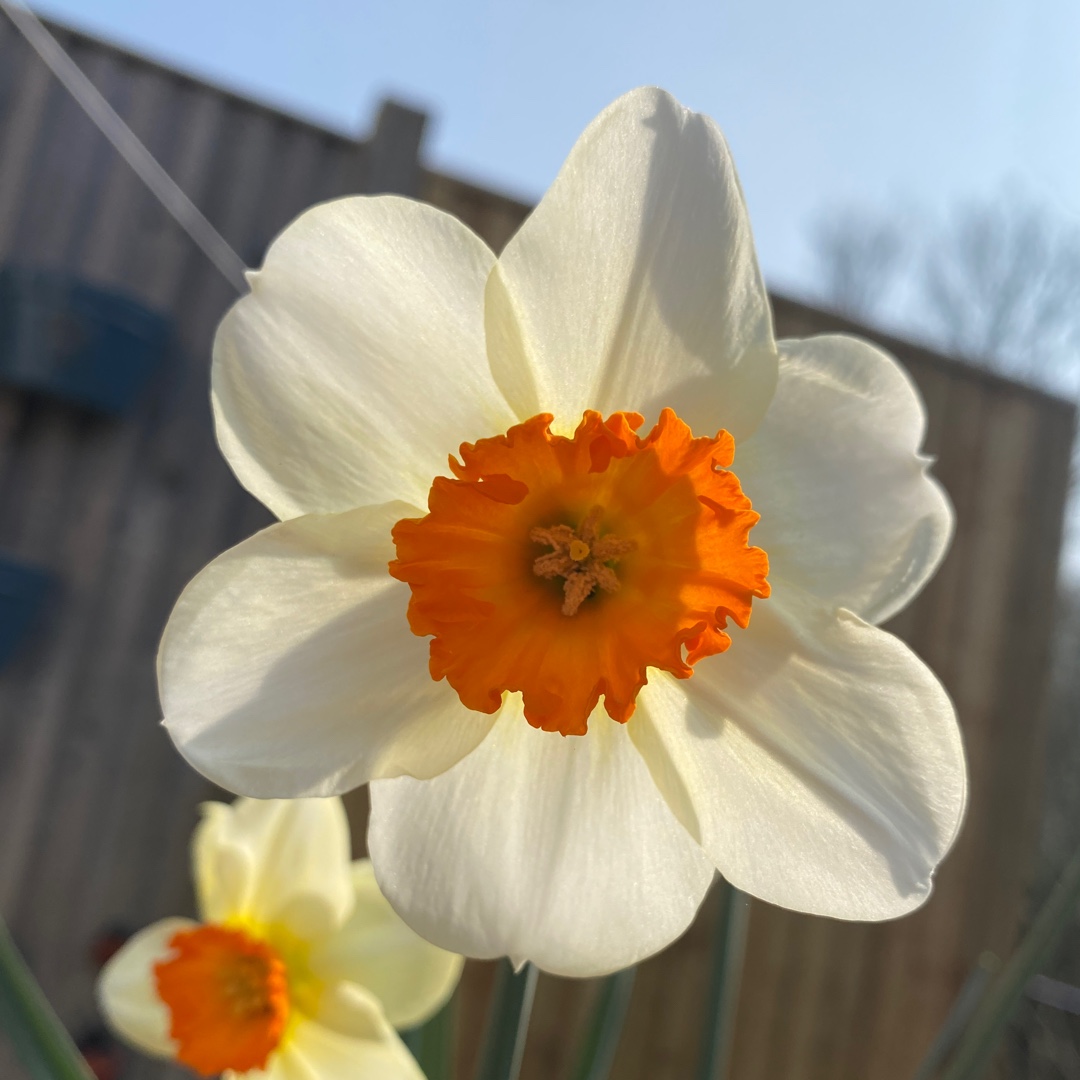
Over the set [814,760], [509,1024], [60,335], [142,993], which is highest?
[814,760]

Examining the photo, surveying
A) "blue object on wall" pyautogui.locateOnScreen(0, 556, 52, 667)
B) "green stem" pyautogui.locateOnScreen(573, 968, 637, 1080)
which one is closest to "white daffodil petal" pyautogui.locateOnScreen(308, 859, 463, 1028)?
"green stem" pyautogui.locateOnScreen(573, 968, 637, 1080)

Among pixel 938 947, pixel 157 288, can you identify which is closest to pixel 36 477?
pixel 157 288

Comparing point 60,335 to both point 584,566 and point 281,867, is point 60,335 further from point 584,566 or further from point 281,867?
point 584,566

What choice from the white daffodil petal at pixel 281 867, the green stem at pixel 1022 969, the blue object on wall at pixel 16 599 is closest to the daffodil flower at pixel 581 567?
the green stem at pixel 1022 969

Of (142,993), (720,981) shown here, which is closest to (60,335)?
(142,993)

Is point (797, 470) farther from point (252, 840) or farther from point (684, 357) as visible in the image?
point (252, 840)
